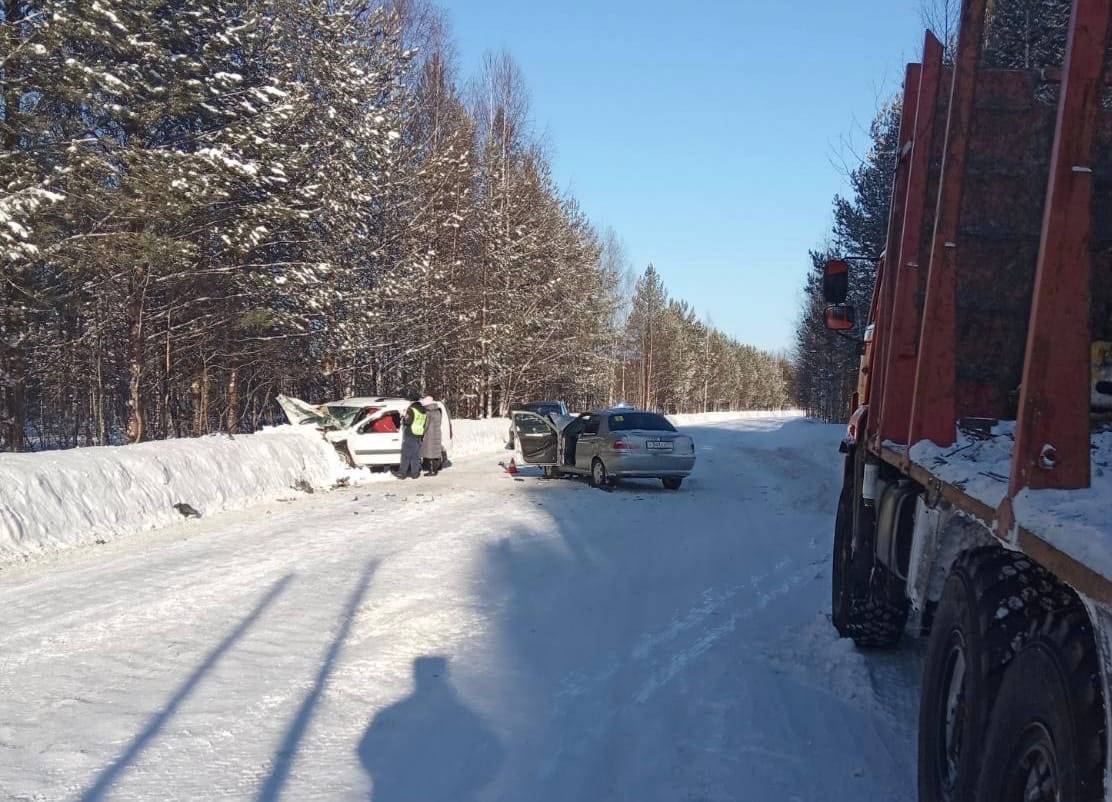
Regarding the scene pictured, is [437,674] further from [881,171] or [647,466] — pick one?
[881,171]

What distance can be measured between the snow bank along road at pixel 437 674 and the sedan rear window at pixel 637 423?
671 centimetres

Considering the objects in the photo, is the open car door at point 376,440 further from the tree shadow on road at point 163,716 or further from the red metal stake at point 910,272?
the red metal stake at point 910,272

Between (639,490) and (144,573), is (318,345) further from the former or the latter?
(144,573)

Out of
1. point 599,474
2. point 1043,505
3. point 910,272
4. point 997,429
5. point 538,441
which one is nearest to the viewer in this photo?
point 1043,505

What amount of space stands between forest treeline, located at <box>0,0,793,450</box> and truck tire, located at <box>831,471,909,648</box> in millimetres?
13611

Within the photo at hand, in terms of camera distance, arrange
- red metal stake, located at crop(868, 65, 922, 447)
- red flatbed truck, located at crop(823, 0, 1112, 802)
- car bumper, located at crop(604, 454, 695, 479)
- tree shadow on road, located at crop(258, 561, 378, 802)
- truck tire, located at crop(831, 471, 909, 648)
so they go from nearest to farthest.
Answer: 1. red flatbed truck, located at crop(823, 0, 1112, 802)
2. tree shadow on road, located at crop(258, 561, 378, 802)
3. red metal stake, located at crop(868, 65, 922, 447)
4. truck tire, located at crop(831, 471, 909, 648)
5. car bumper, located at crop(604, 454, 695, 479)

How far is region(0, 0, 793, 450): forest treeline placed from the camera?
53.5ft

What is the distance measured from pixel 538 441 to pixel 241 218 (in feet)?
27.2

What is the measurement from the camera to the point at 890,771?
182 inches

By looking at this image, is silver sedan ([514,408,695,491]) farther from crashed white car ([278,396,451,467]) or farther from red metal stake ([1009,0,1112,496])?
red metal stake ([1009,0,1112,496])

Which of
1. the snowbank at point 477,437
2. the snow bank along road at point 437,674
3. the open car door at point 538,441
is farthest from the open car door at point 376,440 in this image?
the snow bank along road at point 437,674

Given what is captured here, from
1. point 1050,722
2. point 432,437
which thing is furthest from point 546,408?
point 1050,722

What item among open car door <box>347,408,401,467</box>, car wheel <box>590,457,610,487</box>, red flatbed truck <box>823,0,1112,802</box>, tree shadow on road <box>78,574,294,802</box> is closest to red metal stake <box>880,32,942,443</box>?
red flatbed truck <box>823,0,1112,802</box>

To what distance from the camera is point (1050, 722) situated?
227 cm
